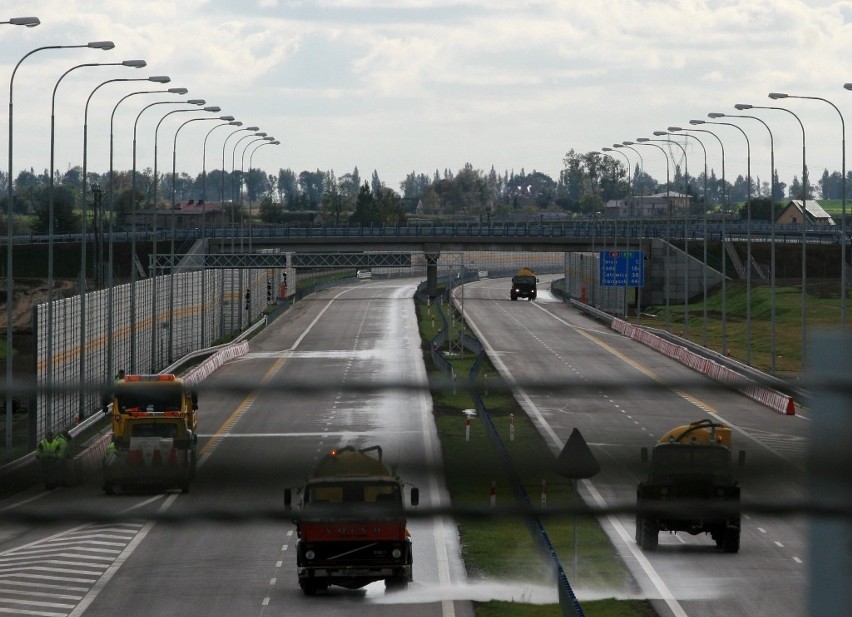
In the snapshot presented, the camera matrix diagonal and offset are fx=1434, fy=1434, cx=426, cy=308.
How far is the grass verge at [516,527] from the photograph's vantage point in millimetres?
4625

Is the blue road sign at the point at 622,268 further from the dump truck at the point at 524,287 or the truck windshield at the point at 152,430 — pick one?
the truck windshield at the point at 152,430

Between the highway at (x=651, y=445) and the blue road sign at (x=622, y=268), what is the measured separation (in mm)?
27140

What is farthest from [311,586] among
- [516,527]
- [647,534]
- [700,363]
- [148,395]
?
[700,363]

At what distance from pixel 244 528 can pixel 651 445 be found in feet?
4.68

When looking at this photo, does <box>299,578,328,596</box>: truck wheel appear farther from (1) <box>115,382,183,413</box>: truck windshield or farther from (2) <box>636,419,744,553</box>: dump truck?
(1) <box>115,382,183,413</box>: truck windshield

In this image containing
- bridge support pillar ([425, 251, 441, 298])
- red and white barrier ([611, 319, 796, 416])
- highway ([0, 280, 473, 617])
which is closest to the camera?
red and white barrier ([611, 319, 796, 416])

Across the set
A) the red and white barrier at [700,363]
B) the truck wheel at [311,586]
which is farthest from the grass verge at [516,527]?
the truck wheel at [311,586]

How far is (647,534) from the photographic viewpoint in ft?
18.3

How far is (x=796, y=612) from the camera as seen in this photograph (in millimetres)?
23000

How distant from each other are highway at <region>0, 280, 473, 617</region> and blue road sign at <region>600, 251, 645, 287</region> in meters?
26.5

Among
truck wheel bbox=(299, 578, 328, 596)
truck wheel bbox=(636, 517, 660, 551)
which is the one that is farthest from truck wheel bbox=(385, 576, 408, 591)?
truck wheel bbox=(636, 517, 660, 551)

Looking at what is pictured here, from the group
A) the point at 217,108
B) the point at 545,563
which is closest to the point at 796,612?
the point at 545,563

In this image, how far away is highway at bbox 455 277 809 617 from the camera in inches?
176

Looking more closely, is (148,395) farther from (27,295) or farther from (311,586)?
(27,295)
